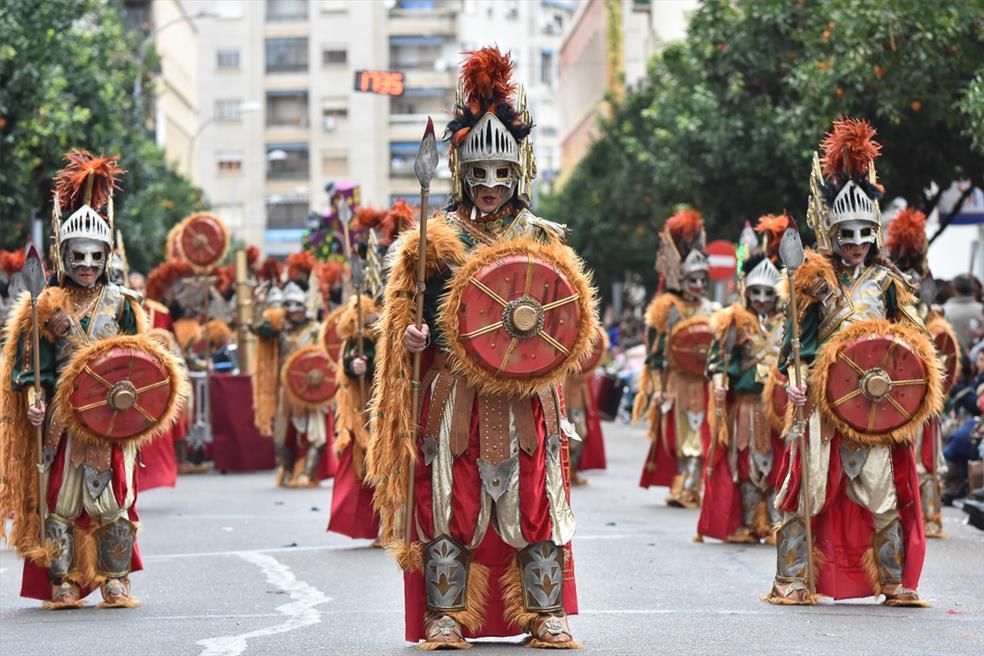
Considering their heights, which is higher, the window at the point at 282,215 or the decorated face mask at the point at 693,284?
the window at the point at 282,215

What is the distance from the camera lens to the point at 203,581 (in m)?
13.1

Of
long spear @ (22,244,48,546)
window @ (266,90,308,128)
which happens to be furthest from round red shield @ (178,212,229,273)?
window @ (266,90,308,128)

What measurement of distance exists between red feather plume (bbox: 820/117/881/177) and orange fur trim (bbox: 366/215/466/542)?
102 inches

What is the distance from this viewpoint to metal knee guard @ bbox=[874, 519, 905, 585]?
1111 centimetres

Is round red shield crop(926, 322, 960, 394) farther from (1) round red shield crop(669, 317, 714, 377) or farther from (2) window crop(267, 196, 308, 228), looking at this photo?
(2) window crop(267, 196, 308, 228)

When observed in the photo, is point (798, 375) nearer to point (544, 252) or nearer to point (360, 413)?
point (544, 252)

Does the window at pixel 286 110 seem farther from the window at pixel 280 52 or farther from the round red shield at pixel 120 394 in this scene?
the round red shield at pixel 120 394

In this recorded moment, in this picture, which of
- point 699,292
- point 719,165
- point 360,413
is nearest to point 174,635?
point 360,413

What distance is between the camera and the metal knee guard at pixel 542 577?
9438mm

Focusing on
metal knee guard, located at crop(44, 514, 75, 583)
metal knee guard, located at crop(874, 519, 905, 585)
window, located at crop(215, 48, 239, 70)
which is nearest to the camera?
metal knee guard, located at crop(874, 519, 905, 585)

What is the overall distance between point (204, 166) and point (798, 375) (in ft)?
313

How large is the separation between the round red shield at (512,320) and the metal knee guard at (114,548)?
304 cm

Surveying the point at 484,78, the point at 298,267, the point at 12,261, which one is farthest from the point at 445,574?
the point at 298,267

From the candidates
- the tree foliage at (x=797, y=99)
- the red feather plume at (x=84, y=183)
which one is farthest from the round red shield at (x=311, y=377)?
the red feather plume at (x=84, y=183)
